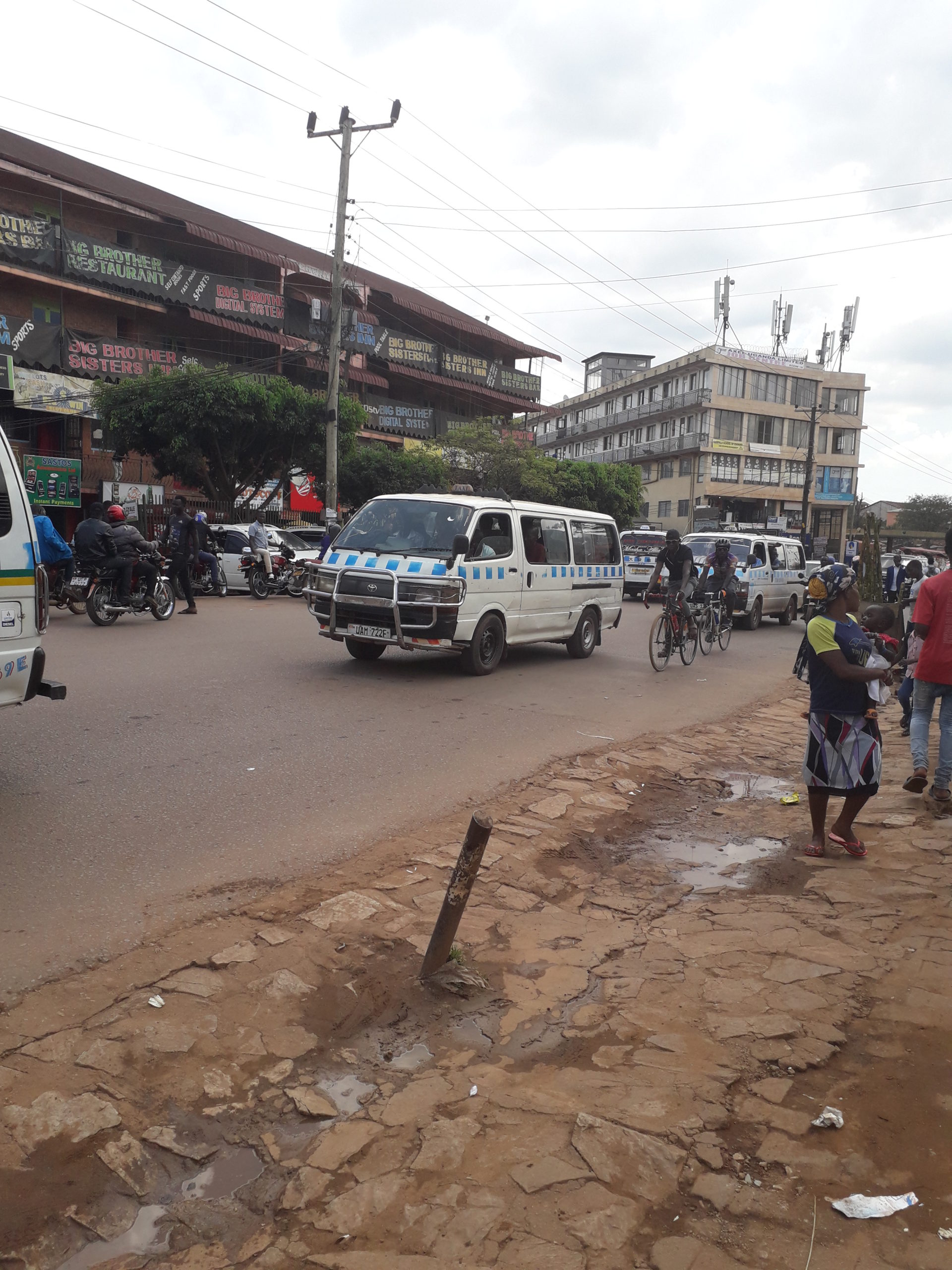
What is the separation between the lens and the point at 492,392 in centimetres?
4406

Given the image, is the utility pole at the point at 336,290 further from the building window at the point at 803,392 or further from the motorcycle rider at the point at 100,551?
the building window at the point at 803,392

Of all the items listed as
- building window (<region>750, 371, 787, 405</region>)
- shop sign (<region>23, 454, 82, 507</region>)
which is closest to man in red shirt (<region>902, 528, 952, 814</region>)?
shop sign (<region>23, 454, 82, 507</region>)

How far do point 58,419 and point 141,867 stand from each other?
89.1 feet

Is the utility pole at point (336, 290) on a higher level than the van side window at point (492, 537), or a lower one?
higher

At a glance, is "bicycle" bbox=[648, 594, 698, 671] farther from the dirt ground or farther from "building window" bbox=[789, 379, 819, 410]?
"building window" bbox=[789, 379, 819, 410]

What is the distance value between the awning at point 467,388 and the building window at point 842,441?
25146mm

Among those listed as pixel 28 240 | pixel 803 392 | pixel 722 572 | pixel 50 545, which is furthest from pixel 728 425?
pixel 50 545

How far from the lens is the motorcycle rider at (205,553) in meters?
19.0

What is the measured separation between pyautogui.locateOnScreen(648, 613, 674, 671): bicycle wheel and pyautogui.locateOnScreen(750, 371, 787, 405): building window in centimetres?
5156

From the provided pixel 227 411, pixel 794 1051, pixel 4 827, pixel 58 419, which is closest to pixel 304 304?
pixel 58 419

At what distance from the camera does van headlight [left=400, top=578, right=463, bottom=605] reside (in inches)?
379

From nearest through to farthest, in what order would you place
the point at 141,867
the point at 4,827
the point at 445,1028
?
1. the point at 445,1028
2. the point at 141,867
3. the point at 4,827

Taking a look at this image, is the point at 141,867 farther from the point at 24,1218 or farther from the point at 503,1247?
the point at 503,1247

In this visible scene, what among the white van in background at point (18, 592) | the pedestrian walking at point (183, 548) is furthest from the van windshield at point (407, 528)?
the pedestrian walking at point (183, 548)
